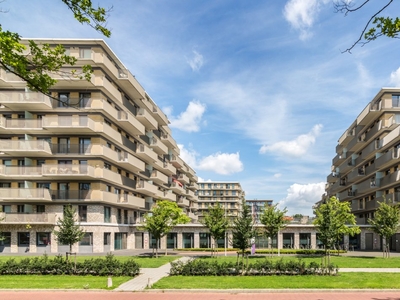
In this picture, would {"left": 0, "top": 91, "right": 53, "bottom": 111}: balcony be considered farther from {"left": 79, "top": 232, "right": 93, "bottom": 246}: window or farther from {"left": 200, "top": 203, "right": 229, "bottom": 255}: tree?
{"left": 200, "top": 203, "right": 229, "bottom": 255}: tree

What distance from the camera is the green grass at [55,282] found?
17.1m

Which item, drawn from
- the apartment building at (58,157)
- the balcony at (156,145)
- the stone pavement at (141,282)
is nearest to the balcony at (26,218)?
the apartment building at (58,157)

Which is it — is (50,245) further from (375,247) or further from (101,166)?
(375,247)

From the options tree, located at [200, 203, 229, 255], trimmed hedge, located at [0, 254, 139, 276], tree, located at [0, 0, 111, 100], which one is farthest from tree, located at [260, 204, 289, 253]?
tree, located at [0, 0, 111, 100]

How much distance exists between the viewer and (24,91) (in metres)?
38.0

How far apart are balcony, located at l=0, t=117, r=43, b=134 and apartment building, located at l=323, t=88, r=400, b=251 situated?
132 ft

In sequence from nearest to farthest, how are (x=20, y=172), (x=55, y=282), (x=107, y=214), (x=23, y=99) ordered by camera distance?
1. (x=55, y=282)
2. (x=23, y=99)
3. (x=20, y=172)
4. (x=107, y=214)

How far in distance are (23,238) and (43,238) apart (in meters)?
2.09

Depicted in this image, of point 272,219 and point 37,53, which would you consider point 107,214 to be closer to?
point 272,219

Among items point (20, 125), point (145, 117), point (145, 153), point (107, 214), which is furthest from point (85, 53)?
point (107, 214)

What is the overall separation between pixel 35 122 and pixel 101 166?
8.10 metres

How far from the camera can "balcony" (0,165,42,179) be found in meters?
38.0

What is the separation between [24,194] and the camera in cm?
3706

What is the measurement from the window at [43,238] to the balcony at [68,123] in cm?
1104
